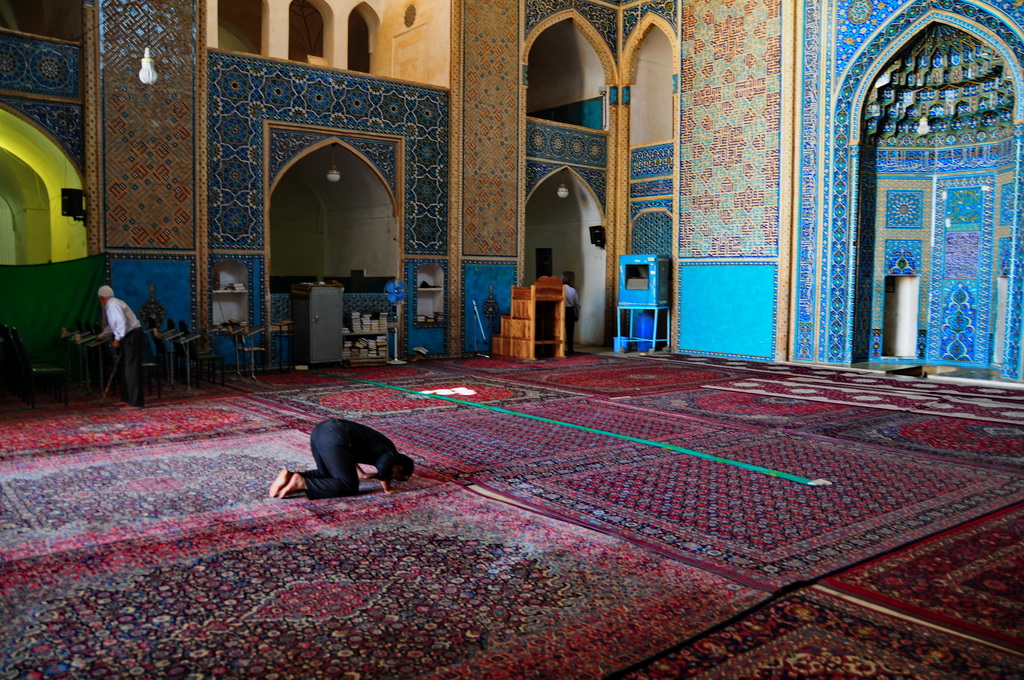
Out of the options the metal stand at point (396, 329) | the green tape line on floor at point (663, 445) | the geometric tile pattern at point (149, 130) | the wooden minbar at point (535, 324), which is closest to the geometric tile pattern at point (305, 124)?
the geometric tile pattern at point (149, 130)

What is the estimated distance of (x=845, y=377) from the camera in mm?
8664

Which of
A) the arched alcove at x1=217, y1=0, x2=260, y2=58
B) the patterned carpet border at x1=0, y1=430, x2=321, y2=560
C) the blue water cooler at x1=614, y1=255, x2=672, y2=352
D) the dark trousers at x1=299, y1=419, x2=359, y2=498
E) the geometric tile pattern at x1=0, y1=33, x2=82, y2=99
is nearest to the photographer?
the patterned carpet border at x1=0, y1=430, x2=321, y2=560

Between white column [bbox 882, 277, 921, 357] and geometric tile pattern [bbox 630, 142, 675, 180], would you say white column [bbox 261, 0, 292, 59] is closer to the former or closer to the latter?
geometric tile pattern [bbox 630, 142, 675, 180]

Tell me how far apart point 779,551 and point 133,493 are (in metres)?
2.93

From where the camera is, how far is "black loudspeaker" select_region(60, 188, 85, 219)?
7.72 meters

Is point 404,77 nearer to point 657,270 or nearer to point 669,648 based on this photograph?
point 657,270

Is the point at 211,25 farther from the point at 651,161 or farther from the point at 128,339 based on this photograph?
the point at 651,161

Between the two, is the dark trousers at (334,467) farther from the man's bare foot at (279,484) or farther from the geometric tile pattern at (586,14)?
the geometric tile pattern at (586,14)

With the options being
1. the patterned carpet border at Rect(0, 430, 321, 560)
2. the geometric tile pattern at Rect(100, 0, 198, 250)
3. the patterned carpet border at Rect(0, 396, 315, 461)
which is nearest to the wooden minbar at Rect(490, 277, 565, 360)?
the geometric tile pattern at Rect(100, 0, 198, 250)

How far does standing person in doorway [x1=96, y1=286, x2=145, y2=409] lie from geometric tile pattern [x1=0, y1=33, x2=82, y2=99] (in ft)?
8.58

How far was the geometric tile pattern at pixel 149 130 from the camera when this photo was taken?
8.02 metres

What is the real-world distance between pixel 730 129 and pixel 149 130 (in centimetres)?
694

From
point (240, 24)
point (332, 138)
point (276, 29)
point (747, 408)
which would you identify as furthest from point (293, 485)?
point (240, 24)

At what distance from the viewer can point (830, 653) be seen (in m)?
2.28
